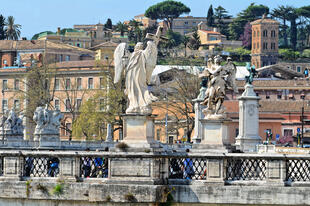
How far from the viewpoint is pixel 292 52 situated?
7844 inches

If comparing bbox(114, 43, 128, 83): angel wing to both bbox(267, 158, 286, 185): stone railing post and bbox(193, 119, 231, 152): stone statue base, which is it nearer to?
bbox(267, 158, 286, 185): stone railing post

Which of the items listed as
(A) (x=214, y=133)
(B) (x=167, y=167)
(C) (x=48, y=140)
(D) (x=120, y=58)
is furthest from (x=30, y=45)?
(B) (x=167, y=167)

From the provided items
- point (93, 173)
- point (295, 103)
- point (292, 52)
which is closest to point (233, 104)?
point (295, 103)

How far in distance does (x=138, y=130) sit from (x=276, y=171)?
9.74 feet

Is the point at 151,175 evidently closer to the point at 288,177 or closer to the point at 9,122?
the point at 288,177

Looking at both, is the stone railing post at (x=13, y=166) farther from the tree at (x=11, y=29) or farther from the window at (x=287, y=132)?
the tree at (x=11, y=29)

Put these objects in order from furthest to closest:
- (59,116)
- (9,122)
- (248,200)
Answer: (9,122) → (59,116) → (248,200)

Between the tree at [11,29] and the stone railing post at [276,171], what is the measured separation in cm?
15253

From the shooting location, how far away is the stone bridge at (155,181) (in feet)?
56.4

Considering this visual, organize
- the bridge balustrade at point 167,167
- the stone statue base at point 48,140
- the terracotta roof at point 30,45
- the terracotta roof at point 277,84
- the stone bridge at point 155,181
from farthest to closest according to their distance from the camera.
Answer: the terracotta roof at point 30,45
the terracotta roof at point 277,84
the stone statue base at point 48,140
the bridge balustrade at point 167,167
the stone bridge at point 155,181

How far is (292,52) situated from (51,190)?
185 m

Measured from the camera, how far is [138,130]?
1827 centimetres

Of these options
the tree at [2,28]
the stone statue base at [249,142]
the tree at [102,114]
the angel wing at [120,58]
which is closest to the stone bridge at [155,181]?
the angel wing at [120,58]

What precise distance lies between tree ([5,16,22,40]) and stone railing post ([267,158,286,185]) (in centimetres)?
15253
